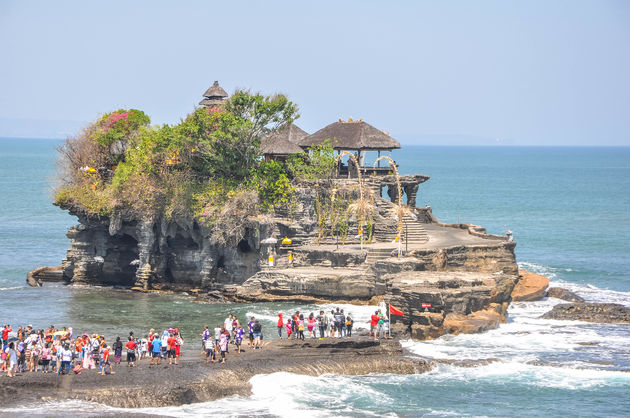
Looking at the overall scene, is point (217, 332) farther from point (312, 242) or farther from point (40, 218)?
point (40, 218)

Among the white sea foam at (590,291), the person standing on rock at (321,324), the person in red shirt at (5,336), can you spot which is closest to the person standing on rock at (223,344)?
the person standing on rock at (321,324)

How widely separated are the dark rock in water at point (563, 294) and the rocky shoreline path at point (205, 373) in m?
18.5

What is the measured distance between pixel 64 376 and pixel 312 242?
2403 centimetres

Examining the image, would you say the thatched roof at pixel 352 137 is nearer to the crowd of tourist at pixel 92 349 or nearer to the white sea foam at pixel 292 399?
the crowd of tourist at pixel 92 349

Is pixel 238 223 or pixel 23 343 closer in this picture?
pixel 23 343

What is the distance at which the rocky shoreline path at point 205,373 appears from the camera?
33.7m

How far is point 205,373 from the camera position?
119 ft

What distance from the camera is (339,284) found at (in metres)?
52.4

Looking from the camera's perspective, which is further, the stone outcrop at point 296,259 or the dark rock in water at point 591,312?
the stone outcrop at point 296,259

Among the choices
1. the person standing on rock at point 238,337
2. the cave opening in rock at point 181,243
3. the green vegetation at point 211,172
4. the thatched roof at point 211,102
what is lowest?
the person standing on rock at point 238,337

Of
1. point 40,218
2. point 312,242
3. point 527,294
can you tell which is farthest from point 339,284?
point 40,218

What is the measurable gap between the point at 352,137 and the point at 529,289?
47.7ft

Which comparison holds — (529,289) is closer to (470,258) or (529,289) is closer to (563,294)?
(563,294)

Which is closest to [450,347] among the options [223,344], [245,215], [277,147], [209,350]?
[223,344]
